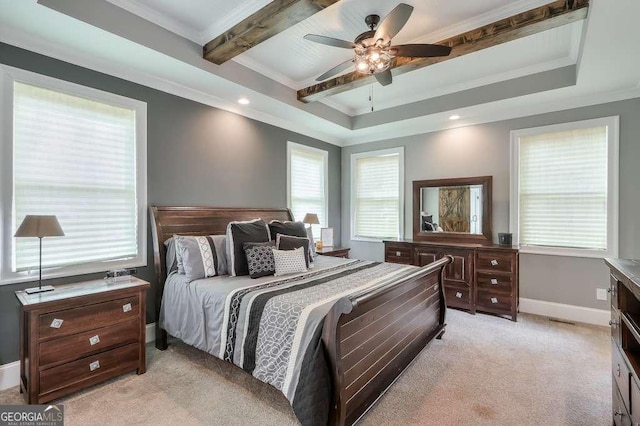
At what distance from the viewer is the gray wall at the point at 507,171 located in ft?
11.3

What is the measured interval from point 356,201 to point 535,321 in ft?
10.3

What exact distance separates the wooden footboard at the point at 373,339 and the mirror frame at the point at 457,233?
1.76 metres

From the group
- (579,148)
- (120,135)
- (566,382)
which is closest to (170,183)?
(120,135)

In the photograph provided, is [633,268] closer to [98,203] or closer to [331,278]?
→ [331,278]

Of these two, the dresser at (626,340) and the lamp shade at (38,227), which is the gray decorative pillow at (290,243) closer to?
the lamp shade at (38,227)

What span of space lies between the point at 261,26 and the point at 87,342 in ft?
8.91

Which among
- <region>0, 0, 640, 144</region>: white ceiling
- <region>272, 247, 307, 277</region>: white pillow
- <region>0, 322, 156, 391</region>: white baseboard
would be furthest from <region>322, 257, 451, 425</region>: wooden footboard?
<region>0, 322, 156, 391</region>: white baseboard

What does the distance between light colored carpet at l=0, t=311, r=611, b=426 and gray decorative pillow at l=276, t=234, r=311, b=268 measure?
3.92 ft

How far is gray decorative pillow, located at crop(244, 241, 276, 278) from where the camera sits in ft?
9.44

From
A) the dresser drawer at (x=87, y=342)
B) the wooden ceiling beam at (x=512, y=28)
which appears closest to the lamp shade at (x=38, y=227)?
the dresser drawer at (x=87, y=342)

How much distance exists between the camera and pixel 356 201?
5.69 m

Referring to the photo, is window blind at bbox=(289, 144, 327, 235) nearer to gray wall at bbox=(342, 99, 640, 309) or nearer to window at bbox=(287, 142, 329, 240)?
window at bbox=(287, 142, 329, 240)

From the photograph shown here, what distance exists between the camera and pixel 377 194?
5438 mm

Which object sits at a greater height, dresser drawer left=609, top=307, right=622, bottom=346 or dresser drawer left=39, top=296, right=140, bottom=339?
dresser drawer left=609, top=307, right=622, bottom=346
